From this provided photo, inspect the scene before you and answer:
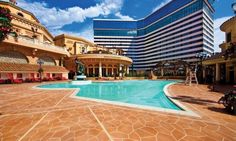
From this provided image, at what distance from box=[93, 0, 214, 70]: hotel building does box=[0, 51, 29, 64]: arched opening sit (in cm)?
5756

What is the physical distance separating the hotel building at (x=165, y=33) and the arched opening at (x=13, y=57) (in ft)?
189

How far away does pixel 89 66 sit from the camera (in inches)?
1522

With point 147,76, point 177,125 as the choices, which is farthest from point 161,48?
point 177,125

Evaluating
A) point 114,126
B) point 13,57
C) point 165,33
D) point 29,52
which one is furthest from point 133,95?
point 165,33

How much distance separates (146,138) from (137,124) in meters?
0.99

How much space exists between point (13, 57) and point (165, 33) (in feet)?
253

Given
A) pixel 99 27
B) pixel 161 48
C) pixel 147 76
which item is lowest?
pixel 147 76

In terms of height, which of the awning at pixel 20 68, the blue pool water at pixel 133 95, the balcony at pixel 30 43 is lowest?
the blue pool water at pixel 133 95

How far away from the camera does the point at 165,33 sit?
8119 centimetres

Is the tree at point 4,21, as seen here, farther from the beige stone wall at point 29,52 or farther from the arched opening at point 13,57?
the arched opening at point 13,57

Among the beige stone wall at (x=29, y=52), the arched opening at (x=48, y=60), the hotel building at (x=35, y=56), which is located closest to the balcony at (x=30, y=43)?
the hotel building at (x=35, y=56)

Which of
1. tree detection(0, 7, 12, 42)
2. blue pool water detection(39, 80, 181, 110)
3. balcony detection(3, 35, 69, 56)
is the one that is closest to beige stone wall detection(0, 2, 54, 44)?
balcony detection(3, 35, 69, 56)

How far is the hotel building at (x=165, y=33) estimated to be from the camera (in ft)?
205

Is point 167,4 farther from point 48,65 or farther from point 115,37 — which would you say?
point 48,65
